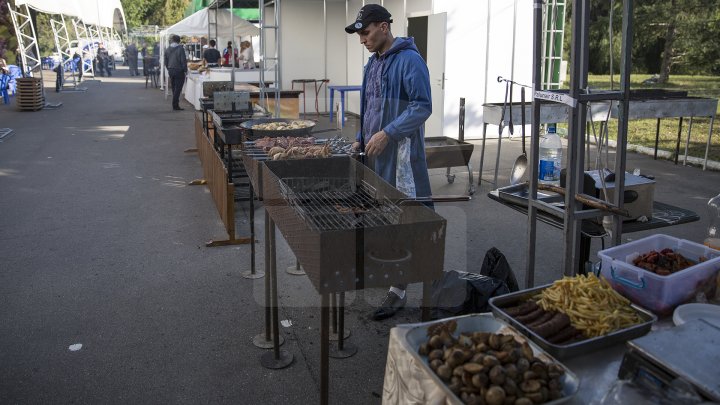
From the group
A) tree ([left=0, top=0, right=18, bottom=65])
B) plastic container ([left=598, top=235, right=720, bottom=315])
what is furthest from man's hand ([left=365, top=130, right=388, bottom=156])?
tree ([left=0, top=0, right=18, bottom=65])

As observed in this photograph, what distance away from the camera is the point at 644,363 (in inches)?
73.3

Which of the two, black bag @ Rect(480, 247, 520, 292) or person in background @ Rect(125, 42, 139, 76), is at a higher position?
person in background @ Rect(125, 42, 139, 76)

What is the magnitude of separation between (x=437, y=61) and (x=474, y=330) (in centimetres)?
1025

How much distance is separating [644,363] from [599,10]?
30171mm

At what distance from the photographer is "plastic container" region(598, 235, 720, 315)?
243cm

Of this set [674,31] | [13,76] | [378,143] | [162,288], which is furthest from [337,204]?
[674,31]

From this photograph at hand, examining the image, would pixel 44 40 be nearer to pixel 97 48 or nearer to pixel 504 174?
pixel 97 48

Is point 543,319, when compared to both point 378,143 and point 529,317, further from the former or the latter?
point 378,143

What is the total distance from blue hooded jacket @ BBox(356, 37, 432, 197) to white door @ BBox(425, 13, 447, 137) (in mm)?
7509

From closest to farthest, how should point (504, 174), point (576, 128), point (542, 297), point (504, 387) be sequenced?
point (504, 387)
point (542, 297)
point (576, 128)
point (504, 174)

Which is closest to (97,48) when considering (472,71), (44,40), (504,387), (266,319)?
(44,40)

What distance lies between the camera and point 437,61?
12.0 metres

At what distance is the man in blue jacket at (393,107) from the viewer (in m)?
4.09

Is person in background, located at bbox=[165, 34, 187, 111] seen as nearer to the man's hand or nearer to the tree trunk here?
the man's hand
